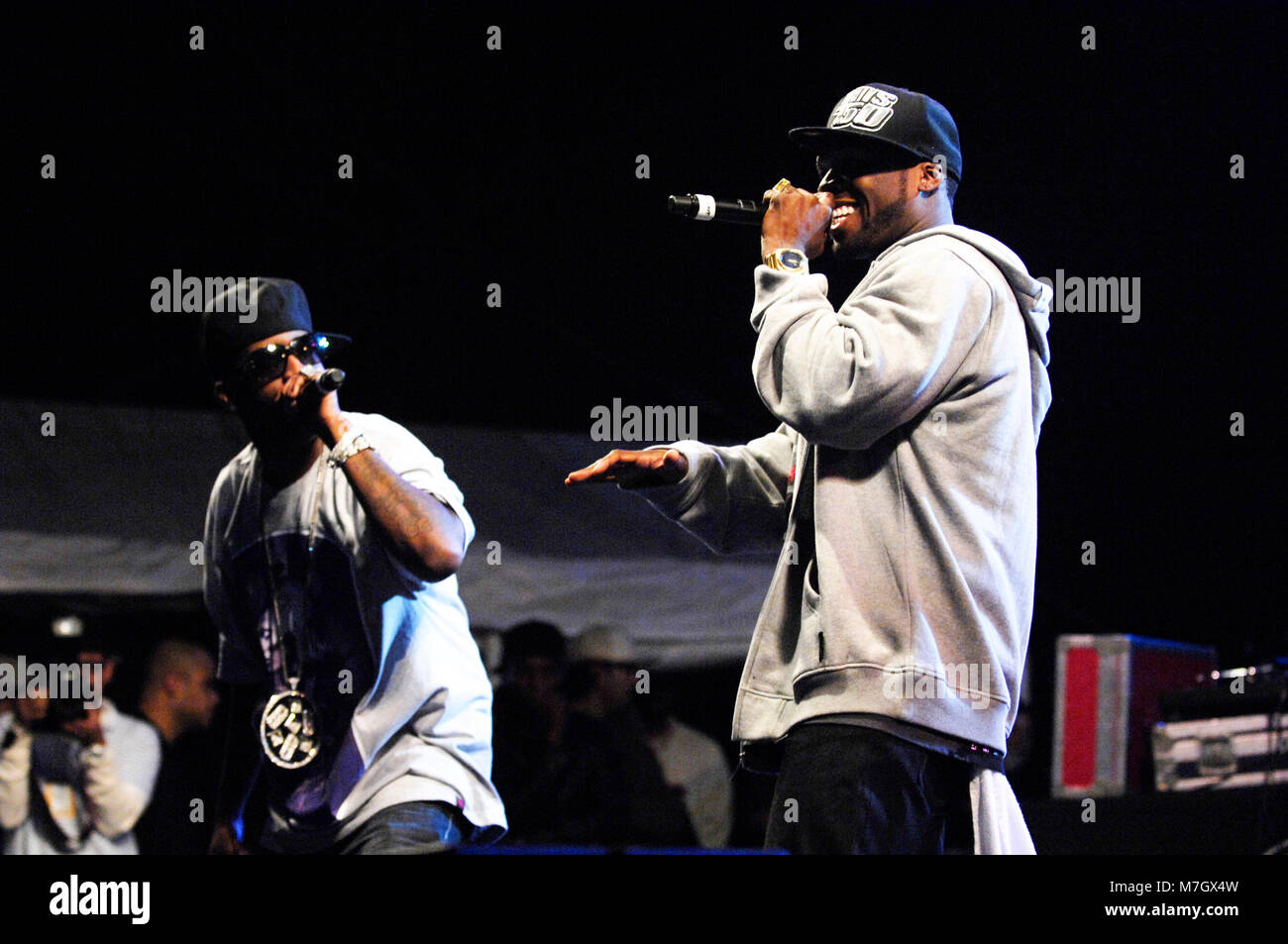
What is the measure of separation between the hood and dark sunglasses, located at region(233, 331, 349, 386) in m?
1.11

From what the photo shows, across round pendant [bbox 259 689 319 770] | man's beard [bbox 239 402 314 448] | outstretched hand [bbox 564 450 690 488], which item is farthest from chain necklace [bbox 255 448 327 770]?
outstretched hand [bbox 564 450 690 488]

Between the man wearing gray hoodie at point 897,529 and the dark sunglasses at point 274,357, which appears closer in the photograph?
the man wearing gray hoodie at point 897,529

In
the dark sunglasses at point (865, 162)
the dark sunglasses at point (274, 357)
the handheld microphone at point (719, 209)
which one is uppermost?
the dark sunglasses at point (865, 162)

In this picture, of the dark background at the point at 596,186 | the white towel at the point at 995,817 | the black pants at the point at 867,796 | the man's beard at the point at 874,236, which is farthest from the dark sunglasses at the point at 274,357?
the dark background at the point at 596,186

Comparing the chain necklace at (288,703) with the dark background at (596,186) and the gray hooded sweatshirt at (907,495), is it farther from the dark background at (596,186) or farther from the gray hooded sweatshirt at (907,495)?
the dark background at (596,186)

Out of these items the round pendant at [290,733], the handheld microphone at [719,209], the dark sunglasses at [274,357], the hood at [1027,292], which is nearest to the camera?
the hood at [1027,292]

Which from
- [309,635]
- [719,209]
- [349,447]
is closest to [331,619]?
[309,635]

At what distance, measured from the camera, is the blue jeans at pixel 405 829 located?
2.56 m

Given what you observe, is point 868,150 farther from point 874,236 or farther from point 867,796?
point 867,796

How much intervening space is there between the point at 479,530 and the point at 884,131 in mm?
3099

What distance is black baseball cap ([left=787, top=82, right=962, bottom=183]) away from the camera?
2436mm

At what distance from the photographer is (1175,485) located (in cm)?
521
